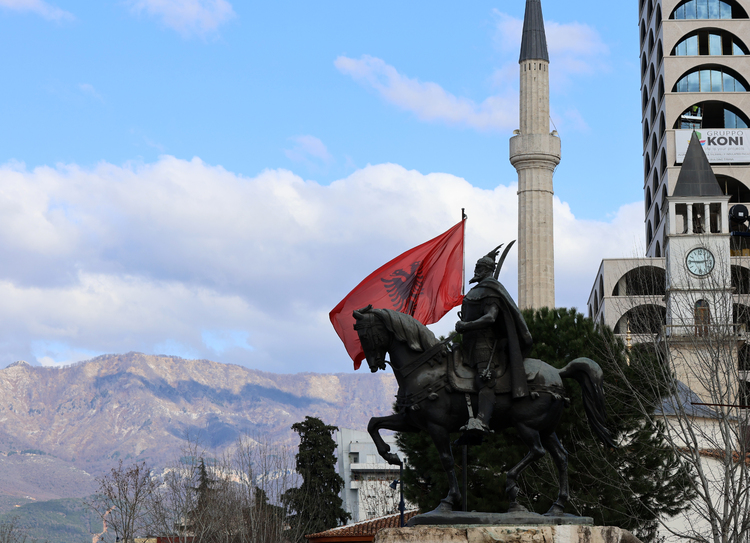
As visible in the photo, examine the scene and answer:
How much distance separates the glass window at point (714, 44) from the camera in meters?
97.6

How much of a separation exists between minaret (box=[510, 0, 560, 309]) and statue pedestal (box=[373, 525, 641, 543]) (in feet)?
199

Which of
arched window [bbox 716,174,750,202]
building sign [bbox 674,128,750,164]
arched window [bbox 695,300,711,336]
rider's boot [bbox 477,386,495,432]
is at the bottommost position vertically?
rider's boot [bbox 477,386,495,432]

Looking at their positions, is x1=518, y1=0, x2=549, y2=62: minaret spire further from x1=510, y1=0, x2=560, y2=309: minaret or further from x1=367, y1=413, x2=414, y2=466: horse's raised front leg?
x1=367, y1=413, x2=414, y2=466: horse's raised front leg

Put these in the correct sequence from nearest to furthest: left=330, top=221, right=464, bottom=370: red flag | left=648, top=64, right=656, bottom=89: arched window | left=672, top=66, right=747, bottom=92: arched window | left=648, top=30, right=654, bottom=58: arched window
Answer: left=330, top=221, right=464, bottom=370: red flag, left=672, top=66, right=747, bottom=92: arched window, left=648, top=64, right=656, bottom=89: arched window, left=648, top=30, right=654, bottom=58: arched window

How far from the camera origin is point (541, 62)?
256ft

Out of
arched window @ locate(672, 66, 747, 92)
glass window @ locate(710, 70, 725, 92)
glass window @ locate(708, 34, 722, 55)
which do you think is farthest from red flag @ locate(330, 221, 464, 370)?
glass window @ locate(708, 34, 722, 55)

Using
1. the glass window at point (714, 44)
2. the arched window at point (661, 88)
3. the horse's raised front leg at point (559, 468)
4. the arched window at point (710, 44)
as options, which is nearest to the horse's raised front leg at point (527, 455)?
the horse's raised front leg at point (559, 468)

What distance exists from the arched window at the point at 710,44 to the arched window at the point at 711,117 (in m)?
5.10

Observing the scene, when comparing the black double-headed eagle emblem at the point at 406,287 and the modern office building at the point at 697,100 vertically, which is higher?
the modern office building at the point at 697,100

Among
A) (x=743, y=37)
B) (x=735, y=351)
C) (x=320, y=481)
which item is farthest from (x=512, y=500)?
(x=743, y=37)

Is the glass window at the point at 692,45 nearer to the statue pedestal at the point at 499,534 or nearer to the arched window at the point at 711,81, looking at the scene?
the arched window at the point at 711,81

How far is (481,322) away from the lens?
41.0ft

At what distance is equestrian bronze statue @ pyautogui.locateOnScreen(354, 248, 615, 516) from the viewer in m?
12.6

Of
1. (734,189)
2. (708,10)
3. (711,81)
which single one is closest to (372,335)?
(734,189)
